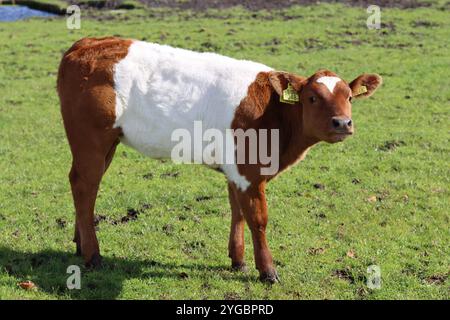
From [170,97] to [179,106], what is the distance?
0.13 metres

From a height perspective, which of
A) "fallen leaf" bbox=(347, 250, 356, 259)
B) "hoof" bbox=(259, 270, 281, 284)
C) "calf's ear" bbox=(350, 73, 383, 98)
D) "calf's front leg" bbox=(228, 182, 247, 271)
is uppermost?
"calf's ear" bbox=(350, 73, 383, 98)

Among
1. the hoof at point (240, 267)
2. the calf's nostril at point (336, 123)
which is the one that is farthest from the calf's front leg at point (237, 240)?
the calf's nostril at point (336, 123)

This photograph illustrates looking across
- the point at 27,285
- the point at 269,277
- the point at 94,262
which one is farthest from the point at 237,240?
the point at 27,285

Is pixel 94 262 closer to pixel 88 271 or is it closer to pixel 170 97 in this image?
pixel 88 271

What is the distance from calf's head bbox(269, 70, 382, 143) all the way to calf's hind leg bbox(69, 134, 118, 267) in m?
1.80

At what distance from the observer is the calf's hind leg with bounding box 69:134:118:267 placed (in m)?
6.71

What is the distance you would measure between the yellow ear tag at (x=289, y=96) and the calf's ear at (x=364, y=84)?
1.93ft

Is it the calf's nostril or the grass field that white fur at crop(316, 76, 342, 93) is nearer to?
the calf's nostril

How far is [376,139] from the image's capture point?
1190 centimetres

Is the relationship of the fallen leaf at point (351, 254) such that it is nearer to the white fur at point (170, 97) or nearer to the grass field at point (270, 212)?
the grass field at point (270, 212)

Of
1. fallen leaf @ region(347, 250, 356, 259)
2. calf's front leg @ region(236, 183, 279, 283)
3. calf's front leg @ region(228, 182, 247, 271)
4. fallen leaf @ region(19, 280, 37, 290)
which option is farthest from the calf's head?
fallen leaf @ region(19, 280, 37, 290)

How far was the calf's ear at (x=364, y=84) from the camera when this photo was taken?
657cm
